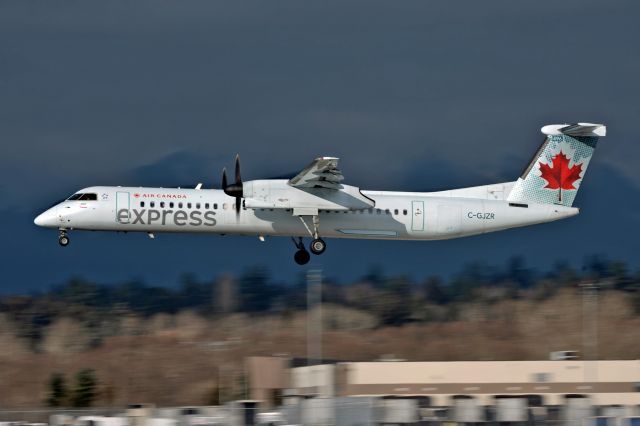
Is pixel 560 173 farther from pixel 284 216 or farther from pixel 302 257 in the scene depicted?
pixel 284 216

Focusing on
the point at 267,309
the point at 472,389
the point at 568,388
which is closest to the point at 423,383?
the point at 472,389

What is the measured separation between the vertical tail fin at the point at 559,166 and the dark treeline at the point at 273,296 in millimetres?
19203

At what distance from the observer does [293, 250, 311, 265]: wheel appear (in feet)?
133

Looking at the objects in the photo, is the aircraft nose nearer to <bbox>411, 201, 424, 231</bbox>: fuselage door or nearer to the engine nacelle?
the engine nacelle

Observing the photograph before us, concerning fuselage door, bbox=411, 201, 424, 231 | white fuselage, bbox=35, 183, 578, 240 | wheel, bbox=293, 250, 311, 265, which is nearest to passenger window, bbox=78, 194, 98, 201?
white fuselage, bbox=35, 183, 578, 240

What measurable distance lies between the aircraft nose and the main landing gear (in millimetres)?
7835

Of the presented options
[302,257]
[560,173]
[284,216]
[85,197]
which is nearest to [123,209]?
Answer: [85,197]

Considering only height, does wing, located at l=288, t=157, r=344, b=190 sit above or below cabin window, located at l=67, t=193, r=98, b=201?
above

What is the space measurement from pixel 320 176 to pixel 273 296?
2782cm

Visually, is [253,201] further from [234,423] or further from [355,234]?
[234,423]

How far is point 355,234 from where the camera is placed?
39.7m

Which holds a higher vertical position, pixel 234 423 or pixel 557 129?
pixel 557 129

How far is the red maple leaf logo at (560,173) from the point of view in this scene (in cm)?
4094

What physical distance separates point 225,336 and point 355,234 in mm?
18073
